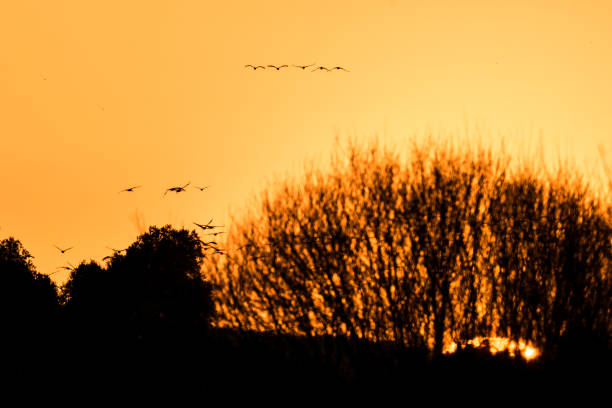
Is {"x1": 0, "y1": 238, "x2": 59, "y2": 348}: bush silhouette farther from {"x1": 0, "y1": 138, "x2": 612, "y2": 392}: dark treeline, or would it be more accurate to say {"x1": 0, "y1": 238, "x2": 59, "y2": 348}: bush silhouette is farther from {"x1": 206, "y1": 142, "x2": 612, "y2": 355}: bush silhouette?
{"x1": 206, "y1": 142, "x2": 612, "y2": 355}: bush silhouette

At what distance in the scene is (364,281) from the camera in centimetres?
3997

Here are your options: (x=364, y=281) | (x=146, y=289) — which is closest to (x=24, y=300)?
(x=146, y=289)

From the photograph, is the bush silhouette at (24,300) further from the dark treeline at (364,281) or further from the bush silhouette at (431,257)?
the bush silhouette at (431,257)

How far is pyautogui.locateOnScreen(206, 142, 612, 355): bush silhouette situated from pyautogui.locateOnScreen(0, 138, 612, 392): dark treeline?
0.06 metres

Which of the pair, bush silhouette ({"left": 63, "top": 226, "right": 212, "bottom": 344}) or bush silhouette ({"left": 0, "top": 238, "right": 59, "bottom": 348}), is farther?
bush silhouette ({"left": 63, "top": 226, "right": 212, "bottom": 344})

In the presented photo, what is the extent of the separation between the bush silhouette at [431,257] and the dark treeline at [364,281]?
0.06 metres

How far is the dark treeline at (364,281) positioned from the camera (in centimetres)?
3631

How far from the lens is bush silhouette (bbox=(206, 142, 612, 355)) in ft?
120

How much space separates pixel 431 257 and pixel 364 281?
3.31 metres

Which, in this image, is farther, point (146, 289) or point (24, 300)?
point (146, 289)

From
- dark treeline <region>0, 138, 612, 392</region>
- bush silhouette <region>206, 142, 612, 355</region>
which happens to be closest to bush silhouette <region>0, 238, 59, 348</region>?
dark treeline <region>0, 138, 612, 392</region>

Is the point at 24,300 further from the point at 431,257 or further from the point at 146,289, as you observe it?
the point at 431,257

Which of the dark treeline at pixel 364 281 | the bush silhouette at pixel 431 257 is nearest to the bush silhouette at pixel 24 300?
the dark treeline at pixel 364 281

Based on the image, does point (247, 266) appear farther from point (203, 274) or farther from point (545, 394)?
point (545, 394)
